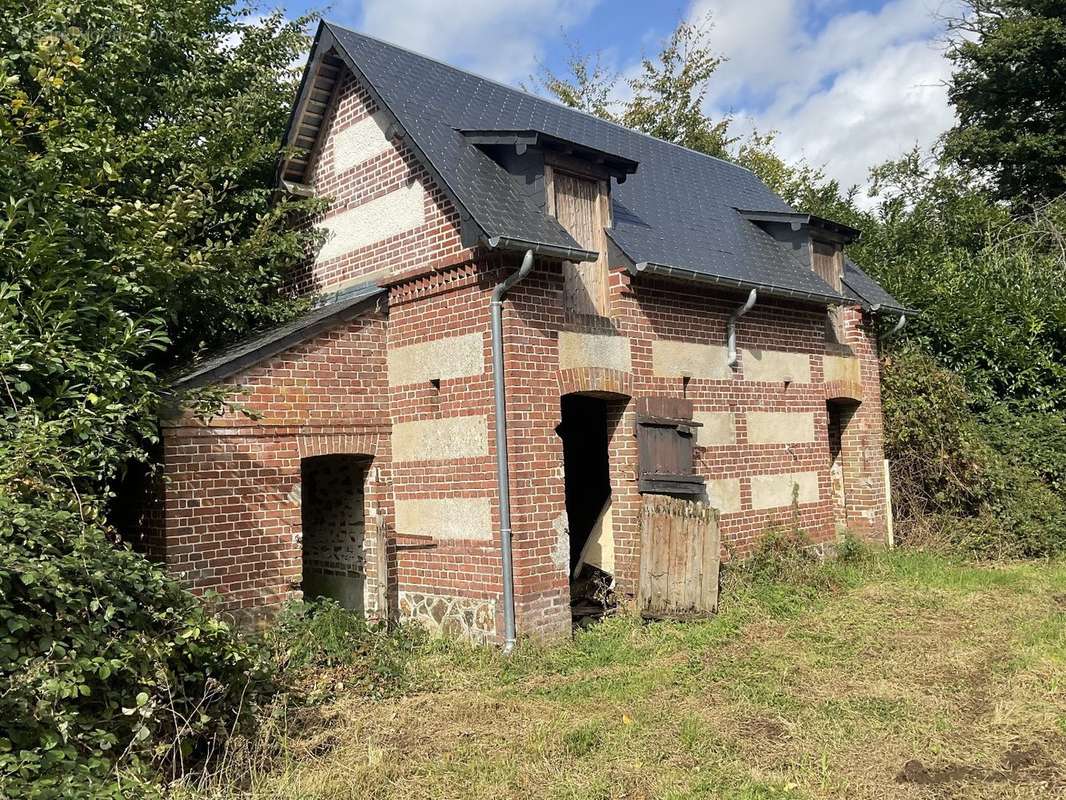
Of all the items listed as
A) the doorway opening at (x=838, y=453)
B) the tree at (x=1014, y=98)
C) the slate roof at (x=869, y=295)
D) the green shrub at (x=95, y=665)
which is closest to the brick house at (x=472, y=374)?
the doorway opening at (x=838, y=453)

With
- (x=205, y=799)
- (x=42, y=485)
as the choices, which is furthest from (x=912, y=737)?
(x=42, y=485)

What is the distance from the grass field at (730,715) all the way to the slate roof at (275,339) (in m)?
3.41

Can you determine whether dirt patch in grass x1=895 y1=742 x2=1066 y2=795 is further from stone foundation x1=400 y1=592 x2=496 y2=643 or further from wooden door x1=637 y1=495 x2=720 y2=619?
stone foundation x1=400 y1=592 x2=496 y2=643

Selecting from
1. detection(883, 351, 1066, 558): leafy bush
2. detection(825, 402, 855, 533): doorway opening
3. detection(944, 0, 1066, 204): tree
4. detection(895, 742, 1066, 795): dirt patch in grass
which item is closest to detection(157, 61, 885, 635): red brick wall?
detection(825, 402, 855, 533): doorway opening

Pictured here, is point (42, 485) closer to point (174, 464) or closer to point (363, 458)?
point (174, 464)

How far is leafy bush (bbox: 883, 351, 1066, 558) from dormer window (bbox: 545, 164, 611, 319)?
6863mm

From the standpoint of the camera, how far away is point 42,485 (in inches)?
212

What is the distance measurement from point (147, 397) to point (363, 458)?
337cm

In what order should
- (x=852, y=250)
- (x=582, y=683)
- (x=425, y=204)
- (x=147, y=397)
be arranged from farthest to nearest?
(x=852, y=250) → (x=425, y=204) → (x=582, y=683) → (x=147, y=397)

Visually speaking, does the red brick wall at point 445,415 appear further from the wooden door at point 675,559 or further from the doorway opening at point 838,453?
the doorway opening at point 838,453

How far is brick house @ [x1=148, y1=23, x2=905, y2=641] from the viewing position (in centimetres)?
824

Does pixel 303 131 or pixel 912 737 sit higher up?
pixel 303 131

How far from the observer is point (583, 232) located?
31.4 ft

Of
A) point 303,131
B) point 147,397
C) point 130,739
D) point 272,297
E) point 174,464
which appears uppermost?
point 303,131
